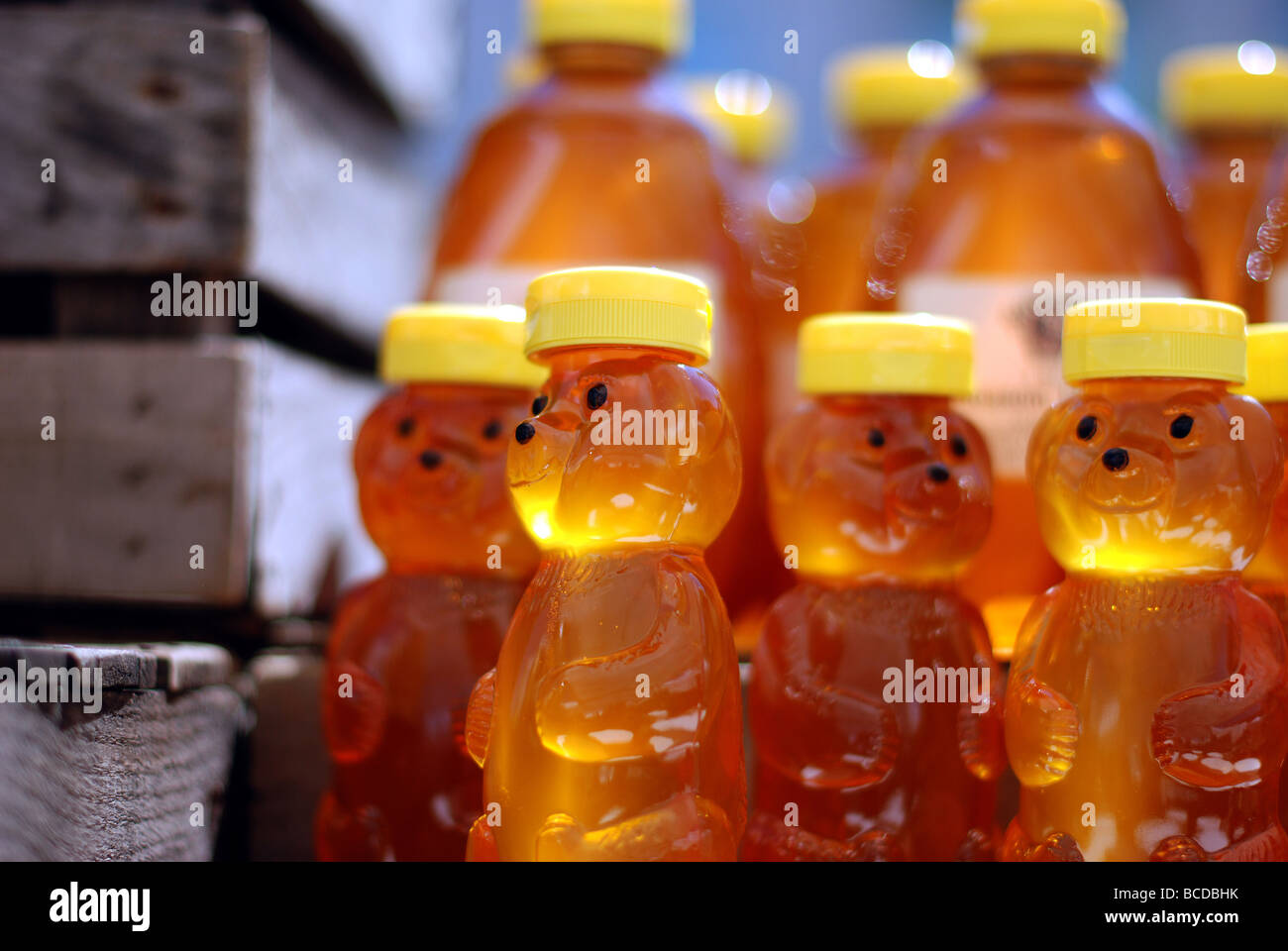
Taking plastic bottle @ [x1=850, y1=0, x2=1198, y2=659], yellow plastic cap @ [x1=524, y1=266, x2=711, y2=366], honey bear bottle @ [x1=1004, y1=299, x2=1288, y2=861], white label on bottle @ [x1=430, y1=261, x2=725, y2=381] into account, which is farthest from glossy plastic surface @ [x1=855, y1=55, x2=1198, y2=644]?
yellow plastic cap @ [x1=524, y1=266, x2=711, y2=366]

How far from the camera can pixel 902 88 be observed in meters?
1.26

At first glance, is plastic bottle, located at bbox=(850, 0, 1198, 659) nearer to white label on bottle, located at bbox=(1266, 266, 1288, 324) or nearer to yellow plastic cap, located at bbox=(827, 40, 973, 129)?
white label on bottle, located at bbox=(1266, 266, 1288, 324)

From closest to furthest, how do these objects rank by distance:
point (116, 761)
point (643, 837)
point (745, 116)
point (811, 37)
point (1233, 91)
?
point (643, 837) < point (116, 761) < point (1233, 91) < point (745, 116) < point (811, 37)

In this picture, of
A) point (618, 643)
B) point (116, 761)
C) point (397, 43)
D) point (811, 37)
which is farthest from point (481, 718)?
point (811, 37)

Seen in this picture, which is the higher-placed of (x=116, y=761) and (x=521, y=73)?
(x=521, y=73)

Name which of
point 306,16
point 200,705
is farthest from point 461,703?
point 306,16

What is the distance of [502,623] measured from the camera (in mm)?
834

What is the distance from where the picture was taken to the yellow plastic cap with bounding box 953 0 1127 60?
98 cm

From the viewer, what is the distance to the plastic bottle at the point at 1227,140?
1167 millimetres

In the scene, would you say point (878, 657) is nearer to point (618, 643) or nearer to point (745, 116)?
point (618, 643)

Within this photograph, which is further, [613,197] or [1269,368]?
[613,197]

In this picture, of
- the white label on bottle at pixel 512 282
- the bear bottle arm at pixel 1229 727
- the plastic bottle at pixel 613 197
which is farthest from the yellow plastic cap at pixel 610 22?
the bear bottle arm at pixel 1229 727

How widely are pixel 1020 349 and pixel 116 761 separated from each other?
0.67 meters
